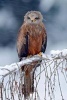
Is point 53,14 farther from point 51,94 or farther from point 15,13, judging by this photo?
point 51,94

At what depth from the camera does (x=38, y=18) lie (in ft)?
12.5

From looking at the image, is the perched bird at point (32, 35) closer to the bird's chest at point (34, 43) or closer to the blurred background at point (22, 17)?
the bird's chest at point (34, 43)

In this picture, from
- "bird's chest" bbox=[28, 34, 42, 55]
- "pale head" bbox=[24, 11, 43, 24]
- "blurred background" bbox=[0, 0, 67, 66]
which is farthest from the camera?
"blurred background" bbox=[0, 0, 67, 66]

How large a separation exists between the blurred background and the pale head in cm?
338

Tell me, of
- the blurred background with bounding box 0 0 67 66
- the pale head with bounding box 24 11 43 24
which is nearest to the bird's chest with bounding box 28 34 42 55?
the pale head with bounding box 24 11 43 24

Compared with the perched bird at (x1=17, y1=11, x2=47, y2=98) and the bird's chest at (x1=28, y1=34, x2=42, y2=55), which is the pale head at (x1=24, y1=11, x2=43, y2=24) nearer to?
the perched bird at (x1=17, y1=11, x2=47, y2=98)

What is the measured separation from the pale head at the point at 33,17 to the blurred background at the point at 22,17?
3.38 m

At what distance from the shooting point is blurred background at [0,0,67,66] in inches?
299

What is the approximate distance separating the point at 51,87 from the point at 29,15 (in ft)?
3.83

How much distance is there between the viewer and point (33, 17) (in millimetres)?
3748

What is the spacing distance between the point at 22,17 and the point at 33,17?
3967mm

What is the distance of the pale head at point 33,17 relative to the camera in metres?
3.74

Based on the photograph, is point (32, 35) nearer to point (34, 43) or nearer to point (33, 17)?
point (34, 43)

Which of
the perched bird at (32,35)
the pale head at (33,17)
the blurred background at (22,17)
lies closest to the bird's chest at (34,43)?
the perched bird at (32,35)
